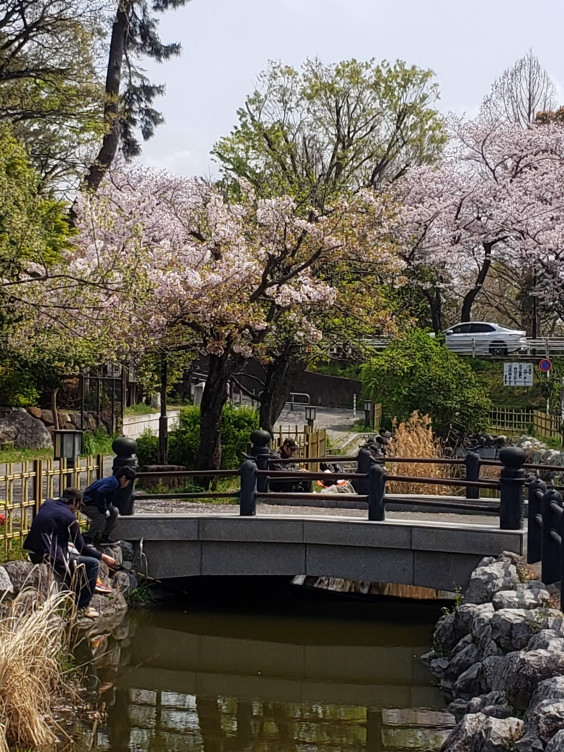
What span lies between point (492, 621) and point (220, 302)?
916 centimetres

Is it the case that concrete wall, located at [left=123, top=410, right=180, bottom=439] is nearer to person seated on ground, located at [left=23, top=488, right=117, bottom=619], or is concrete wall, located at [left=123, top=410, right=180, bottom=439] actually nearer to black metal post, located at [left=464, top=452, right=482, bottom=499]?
black metal post, located at [left=464, top=452, right=482, bottom=499]

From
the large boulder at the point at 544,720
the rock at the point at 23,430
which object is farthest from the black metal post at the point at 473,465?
the rock at the point at 23,430

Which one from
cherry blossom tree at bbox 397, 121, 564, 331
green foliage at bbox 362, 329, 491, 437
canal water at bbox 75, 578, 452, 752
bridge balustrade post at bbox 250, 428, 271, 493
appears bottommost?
canal water at bbox 75, 578, 452, 752

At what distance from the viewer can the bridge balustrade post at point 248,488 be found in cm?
1323

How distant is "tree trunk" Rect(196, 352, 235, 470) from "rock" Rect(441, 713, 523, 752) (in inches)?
413

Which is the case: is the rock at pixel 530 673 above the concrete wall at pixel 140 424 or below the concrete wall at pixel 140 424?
below

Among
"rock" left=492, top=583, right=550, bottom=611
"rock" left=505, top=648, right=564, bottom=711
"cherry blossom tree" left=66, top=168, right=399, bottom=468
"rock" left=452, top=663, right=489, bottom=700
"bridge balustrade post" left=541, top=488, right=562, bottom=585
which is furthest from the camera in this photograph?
"cherry blossom tree" left=66, top=168, right=399, bottom=468

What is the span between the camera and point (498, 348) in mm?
38906

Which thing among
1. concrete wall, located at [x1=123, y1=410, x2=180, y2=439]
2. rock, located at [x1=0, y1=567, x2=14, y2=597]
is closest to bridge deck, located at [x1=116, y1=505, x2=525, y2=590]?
rock, located at [x1=0, y1=567, x2=14, y2=597]

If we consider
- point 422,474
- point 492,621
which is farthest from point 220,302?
point 492,621

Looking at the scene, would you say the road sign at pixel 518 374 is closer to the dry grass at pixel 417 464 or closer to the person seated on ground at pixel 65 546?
the dry grass at pixel 417 464

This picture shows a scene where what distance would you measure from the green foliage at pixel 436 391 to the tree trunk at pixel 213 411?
31.7 feet

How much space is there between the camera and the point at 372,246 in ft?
64.8

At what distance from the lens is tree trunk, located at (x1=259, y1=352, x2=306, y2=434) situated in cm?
2098
